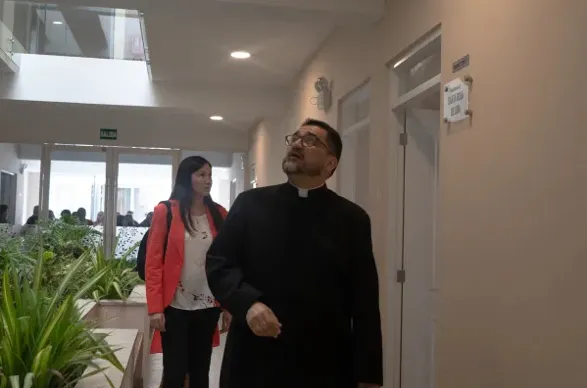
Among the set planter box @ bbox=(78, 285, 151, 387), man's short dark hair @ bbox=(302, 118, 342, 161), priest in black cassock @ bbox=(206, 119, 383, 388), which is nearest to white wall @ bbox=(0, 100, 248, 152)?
planter box @ bbox=(78, 285, 151, 387)

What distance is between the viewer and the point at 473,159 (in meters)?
2.52

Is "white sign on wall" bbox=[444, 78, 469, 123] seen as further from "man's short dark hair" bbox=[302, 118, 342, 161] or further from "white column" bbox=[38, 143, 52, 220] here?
"white column" bbox=[38, 143, 52, 220]

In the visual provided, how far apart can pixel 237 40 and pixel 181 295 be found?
112 inches

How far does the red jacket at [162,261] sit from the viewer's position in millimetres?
2916

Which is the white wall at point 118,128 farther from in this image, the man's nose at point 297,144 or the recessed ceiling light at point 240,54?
the man's nose at point 297,144

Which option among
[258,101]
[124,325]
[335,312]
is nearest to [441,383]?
[335,312]

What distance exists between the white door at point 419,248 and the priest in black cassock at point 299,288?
1721mm

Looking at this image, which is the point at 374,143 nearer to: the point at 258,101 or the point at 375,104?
the point at 375,104

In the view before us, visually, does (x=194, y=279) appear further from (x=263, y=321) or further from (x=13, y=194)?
(x=13, y=194)

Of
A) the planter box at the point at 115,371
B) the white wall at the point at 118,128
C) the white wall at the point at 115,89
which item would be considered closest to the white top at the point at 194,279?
the planter box at the point at 115,371

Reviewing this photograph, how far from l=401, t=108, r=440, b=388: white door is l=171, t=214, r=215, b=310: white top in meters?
1.18

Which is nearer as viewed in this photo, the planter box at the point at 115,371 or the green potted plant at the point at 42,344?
the green potted plant at the point at 42,344

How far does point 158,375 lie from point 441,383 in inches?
118

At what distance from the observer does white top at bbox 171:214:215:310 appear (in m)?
2.97
